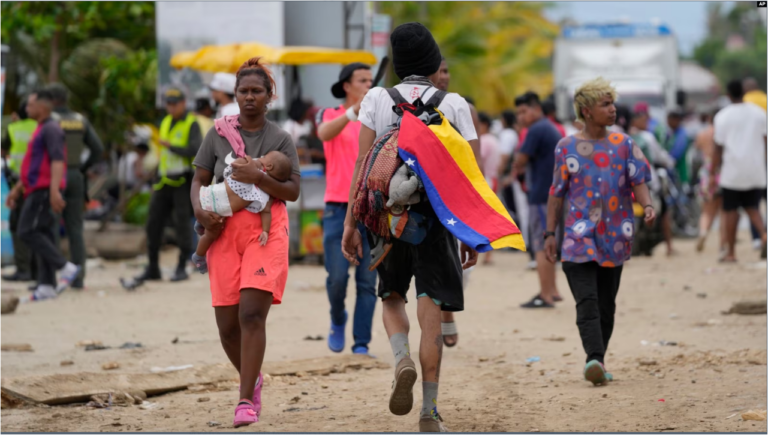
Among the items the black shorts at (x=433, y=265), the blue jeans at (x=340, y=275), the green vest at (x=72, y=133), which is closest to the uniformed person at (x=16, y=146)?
the green vest at (x=72, y=133)

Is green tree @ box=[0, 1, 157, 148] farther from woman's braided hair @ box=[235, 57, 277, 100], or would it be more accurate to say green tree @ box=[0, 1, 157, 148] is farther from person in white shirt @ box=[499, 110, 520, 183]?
woman's braided hair @ box=[235, 57, 277, 100]

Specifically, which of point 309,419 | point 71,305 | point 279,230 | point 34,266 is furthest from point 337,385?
point 34,266

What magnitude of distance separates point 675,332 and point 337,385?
11.0ft

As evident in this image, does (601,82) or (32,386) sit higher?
(601,82)

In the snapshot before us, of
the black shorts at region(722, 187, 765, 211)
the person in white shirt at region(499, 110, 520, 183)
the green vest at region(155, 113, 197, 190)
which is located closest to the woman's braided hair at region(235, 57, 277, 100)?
the green vest at region(155, 113, 197, 190)

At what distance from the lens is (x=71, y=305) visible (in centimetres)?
1045

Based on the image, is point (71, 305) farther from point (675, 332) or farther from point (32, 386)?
point (675, 332)

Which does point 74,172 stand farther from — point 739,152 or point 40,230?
point 739,152

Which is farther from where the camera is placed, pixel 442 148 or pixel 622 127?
pixel 622 127

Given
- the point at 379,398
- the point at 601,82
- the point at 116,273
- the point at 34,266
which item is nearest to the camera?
the point at 379,398

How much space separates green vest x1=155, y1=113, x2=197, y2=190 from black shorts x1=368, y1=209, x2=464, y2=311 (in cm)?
713

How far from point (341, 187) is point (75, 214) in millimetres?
5339

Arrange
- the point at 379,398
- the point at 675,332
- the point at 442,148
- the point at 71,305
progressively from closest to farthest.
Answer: the point at 442,148, the point at 379,398, the point at 675,332, the point at 71,305

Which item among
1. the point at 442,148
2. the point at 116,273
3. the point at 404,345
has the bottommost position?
the point at 116,273
